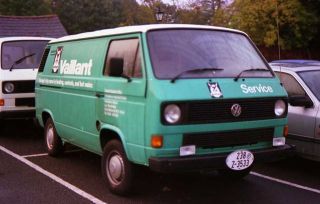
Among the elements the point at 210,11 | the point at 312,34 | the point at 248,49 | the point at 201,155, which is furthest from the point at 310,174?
the point at 210,11

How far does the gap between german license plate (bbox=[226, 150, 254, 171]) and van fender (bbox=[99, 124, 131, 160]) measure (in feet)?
3.65

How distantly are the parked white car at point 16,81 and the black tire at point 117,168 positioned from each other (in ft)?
12.9

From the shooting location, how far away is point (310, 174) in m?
7.31

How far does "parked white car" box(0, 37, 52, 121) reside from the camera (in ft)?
31.0

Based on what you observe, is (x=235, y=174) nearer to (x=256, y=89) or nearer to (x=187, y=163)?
(x=256, y=89)

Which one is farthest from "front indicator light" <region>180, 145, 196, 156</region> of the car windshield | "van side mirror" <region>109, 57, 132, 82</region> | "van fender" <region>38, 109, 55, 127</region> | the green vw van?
"van fender" <region>38, 109, 55, 127</region>

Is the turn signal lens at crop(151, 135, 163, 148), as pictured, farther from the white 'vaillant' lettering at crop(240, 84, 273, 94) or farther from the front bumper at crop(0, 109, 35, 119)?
the front bumper at crop(0, 109, 35, 119)

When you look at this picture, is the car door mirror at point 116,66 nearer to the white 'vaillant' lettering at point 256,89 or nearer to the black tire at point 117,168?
the black tire at point 117,168

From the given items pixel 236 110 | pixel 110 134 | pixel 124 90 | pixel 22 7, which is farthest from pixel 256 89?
pixel 22 7

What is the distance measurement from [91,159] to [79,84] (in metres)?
1.79

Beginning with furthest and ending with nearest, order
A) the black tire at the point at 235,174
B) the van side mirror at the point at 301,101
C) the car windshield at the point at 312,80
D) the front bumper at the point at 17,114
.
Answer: the front bumper at the point at 17,114, the car windshield at the point at 312,80, the van side mirror at the point at 301,101, the black tire at the point at 235,174

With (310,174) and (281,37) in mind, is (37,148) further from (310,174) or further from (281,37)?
(281,37)

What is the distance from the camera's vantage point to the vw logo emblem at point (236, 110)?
5.46m

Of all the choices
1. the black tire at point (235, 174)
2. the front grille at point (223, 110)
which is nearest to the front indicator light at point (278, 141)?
the front grille at point (223, 110)
